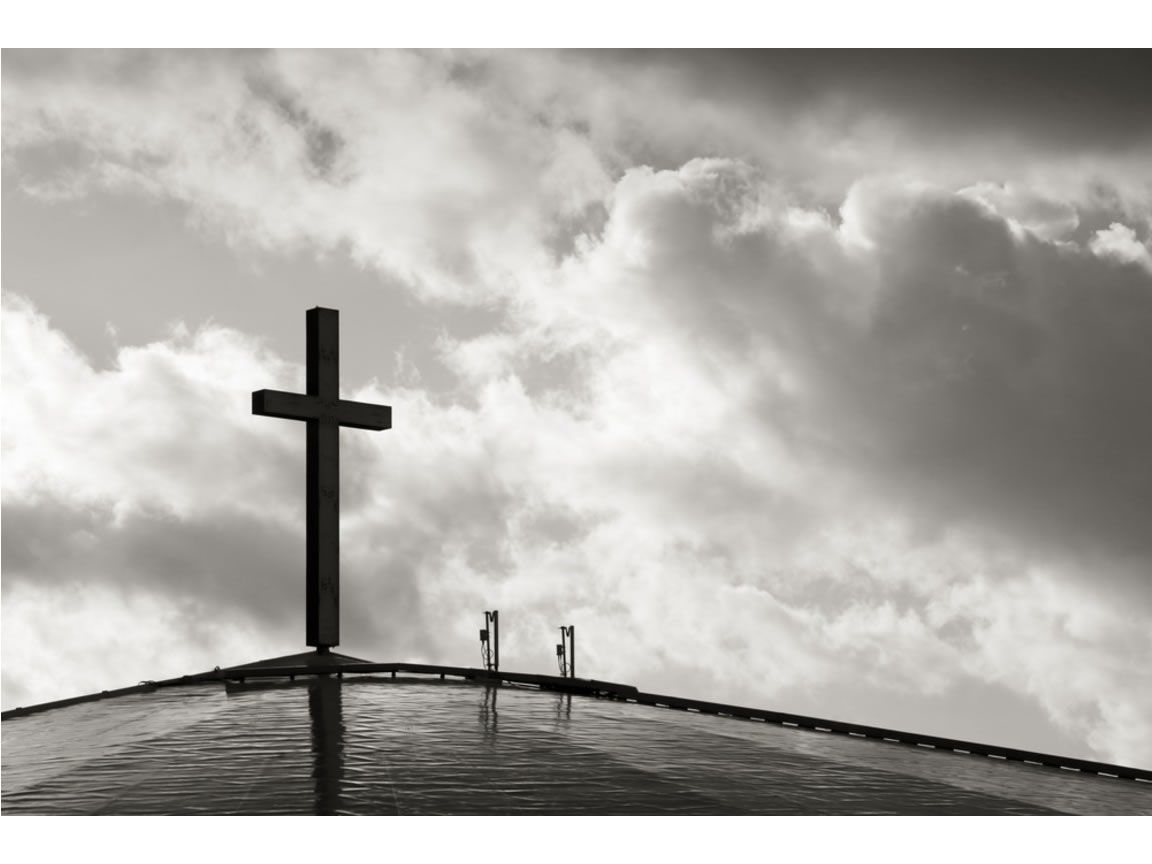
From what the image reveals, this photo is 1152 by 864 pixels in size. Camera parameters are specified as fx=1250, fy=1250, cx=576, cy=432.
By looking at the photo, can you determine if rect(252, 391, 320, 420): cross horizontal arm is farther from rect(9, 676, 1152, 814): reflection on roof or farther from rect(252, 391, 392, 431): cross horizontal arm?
rect(9, 676, 1152, 814): reflection on roof

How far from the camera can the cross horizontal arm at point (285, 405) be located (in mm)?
23078

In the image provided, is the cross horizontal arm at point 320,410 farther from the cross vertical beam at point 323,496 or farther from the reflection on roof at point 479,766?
the reflection on roof at point 479,766

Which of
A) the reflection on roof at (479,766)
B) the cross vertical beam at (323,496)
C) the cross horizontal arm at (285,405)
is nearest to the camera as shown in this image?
the reflection on roof at (479,766)

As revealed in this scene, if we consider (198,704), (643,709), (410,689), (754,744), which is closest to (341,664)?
(410,689)

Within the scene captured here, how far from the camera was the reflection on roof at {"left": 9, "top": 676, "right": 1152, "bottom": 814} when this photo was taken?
10.4m

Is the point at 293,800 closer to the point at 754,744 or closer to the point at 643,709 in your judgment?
the point at 754,744

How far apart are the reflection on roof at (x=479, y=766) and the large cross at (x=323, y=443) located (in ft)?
17.3

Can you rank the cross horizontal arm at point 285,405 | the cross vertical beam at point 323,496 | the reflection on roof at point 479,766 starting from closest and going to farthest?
1. the reflection on roof at point 479,766
2. the cross horizontal arm at point 285,405
3. the cross vertical beam at point 323,496

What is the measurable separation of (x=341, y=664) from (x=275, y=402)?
196 inches

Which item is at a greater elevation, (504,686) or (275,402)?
(275,402)

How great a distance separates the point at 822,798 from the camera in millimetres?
11242

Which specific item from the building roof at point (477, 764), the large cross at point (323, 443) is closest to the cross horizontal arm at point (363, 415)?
the large cross at point (323, 443)

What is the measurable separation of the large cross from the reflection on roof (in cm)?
528

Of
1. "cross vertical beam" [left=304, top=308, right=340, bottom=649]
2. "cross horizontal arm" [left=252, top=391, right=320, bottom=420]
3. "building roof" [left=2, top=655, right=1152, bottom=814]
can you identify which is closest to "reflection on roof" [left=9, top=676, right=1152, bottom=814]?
"building roof" [left=2, top=655, right=1152, bottom=814]
